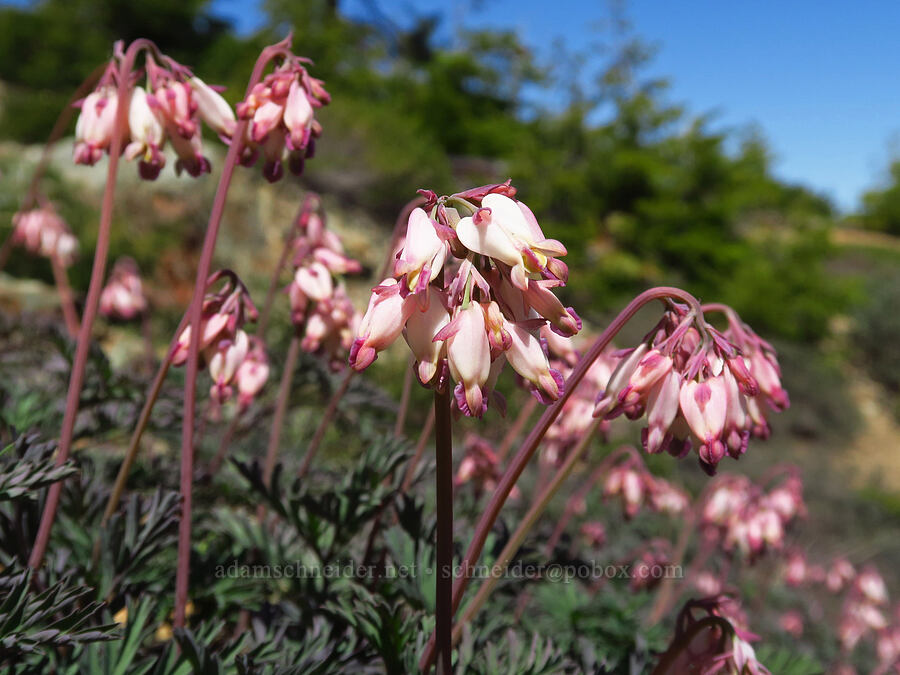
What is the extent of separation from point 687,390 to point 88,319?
40.9 inches

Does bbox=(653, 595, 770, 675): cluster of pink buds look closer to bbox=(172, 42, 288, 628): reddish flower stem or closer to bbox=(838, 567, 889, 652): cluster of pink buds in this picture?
bbox=(172, 42, 288, 628): reddish flower stem

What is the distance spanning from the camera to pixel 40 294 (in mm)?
7555

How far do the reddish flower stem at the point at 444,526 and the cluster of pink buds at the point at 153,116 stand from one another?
93cm

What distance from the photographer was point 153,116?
4.63 feet

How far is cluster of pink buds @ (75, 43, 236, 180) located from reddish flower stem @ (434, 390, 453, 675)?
3.07 feet

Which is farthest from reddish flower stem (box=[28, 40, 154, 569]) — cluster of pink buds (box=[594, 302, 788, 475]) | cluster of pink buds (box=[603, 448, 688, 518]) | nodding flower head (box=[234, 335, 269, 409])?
cluster of pink buds (box=[603, 448, 688, 518])

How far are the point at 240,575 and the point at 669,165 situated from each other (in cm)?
1667

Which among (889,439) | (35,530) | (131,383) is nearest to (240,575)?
(35,530)

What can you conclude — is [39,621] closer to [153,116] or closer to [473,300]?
[473,300]

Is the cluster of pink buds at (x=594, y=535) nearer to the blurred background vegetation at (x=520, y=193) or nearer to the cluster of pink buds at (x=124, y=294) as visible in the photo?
the cluster of pink buds at (x=124, y=294)

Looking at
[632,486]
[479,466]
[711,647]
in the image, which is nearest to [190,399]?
[711,647]

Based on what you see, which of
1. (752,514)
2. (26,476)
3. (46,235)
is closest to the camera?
(26,476)

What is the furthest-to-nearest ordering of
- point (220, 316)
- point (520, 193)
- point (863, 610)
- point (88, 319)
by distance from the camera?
1. point (520, 193)
2. point (863, 610)
3. point (220, 316)
4. point (88, 319)

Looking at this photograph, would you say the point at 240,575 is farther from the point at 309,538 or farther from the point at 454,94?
the point at 454,94
